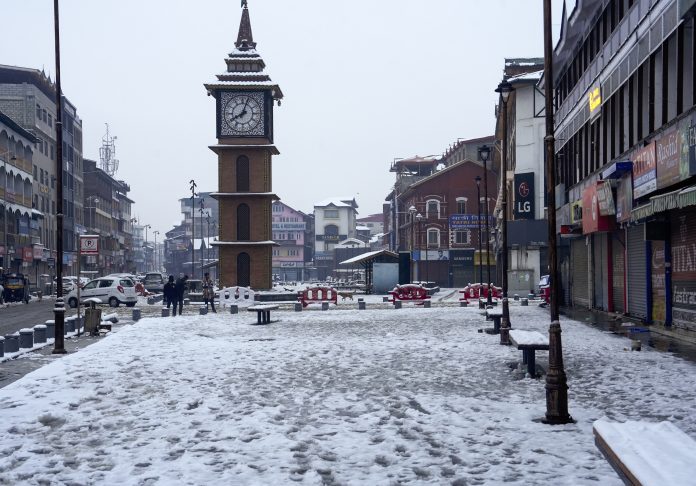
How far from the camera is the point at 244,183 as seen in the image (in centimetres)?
5650

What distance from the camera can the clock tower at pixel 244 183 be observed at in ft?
184

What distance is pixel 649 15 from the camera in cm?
2061

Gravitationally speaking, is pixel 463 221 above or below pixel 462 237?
above

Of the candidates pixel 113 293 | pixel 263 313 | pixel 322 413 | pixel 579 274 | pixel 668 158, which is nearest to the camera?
pixel 322 413

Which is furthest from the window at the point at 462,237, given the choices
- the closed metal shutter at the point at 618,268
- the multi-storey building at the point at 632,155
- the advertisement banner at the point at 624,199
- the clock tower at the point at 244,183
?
the advertisement banner at the point at 624,199

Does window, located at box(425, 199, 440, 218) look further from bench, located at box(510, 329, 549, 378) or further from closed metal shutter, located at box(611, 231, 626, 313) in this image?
bench, located at box(510, 329, 549, 378)

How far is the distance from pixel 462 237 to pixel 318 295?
43.6 m

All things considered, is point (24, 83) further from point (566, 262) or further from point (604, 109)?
point (604, 109)

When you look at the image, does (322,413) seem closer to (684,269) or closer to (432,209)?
(684,269)

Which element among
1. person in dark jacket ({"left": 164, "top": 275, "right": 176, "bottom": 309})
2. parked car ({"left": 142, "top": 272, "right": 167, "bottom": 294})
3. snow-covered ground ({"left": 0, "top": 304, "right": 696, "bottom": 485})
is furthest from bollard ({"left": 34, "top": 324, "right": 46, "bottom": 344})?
parked car ({"left": 142, "top": 272, "right": 167, "bottom": 294})

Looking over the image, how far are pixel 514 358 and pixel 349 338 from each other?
6.29 m

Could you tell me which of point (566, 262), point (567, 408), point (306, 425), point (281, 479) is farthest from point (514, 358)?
point (566, 262)

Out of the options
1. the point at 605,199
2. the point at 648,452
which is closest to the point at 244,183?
the point at 605,199

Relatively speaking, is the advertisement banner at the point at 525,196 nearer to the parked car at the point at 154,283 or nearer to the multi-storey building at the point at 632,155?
the multi-storey building at the point at 632,155
